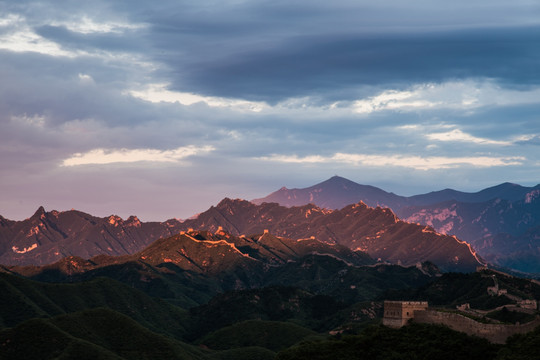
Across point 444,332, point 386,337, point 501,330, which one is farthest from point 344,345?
point 501,330

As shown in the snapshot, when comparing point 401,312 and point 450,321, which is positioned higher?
point 401,312

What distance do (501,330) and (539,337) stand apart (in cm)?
968

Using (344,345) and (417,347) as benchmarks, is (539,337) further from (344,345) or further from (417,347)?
(344,345)

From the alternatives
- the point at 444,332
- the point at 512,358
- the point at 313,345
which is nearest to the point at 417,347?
the point at 444,332

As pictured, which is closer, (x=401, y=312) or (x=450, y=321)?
(x=450, y=321)

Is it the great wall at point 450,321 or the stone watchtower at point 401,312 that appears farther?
the stone watchtower at point 401,312

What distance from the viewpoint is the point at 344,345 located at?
18625 centimetres

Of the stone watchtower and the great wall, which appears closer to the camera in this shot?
the great wall

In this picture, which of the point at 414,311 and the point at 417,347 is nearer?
the point at 417,347

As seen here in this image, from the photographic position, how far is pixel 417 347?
6614 inches

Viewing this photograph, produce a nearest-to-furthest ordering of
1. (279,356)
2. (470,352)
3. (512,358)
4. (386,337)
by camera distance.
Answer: (512,358)
(470,352)
(386,337)
(279,356)

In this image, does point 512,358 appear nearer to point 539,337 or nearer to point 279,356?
point 539,337

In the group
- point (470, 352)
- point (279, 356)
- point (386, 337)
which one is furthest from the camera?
point (279, 356)

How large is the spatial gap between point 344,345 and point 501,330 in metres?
36.7
